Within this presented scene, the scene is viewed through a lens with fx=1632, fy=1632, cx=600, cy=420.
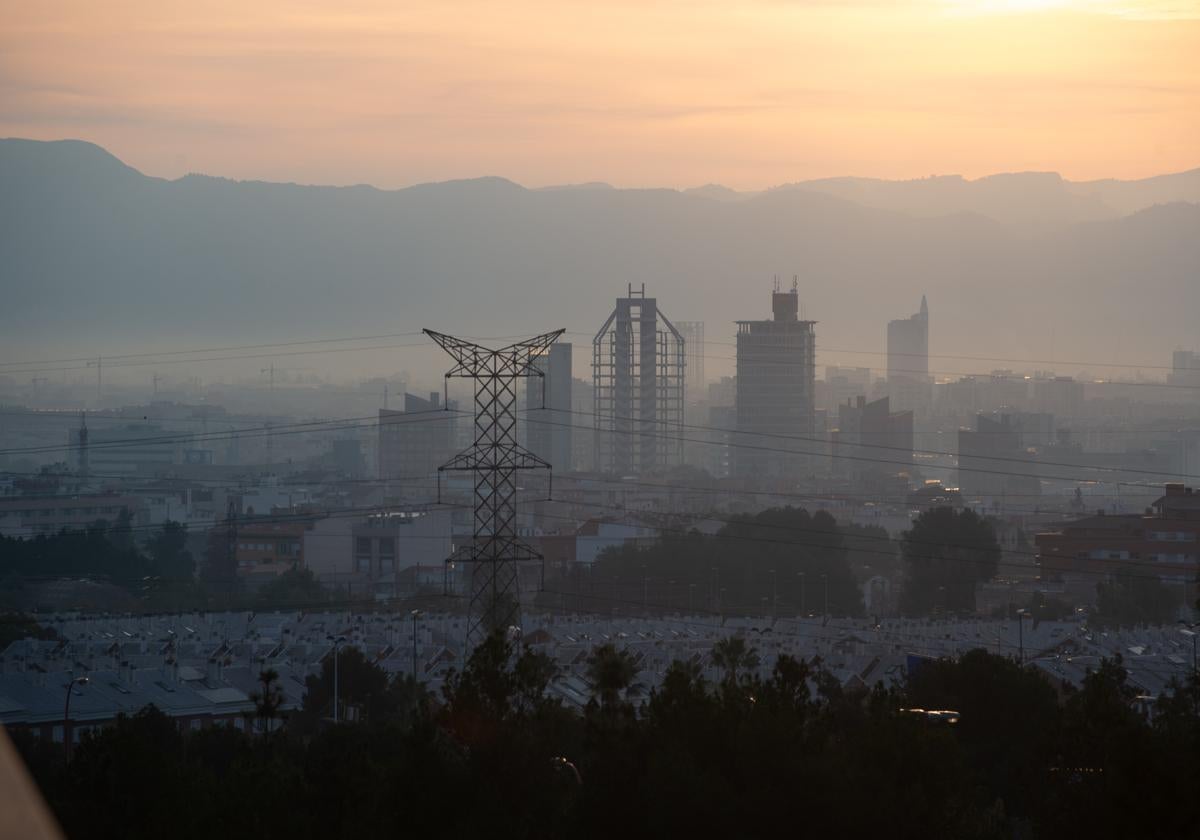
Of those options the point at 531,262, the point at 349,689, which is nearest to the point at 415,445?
the point at 349,689

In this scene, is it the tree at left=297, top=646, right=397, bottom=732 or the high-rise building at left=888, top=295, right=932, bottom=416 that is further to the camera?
the high-rise building at left=888, top=295, right=932, bottom=416

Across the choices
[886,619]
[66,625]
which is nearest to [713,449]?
[886,619]

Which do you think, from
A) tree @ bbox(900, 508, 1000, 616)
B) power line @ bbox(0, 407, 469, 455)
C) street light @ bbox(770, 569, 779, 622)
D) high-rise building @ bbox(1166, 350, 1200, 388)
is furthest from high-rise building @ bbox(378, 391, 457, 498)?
high-rise building @ bbox(1166, 350, 1200, 388)

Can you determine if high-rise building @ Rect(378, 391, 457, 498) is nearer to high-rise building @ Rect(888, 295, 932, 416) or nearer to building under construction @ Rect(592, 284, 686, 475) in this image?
building under construction @ Rect(592, 284, 686, 475)

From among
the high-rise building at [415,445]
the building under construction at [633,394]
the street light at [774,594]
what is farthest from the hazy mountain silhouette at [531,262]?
the street light at [774,594]

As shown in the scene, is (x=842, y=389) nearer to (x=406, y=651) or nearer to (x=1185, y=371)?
(x=1185, y=371)

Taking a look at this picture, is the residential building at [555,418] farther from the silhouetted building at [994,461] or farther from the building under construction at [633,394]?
the silhouetted building at [994,461]
